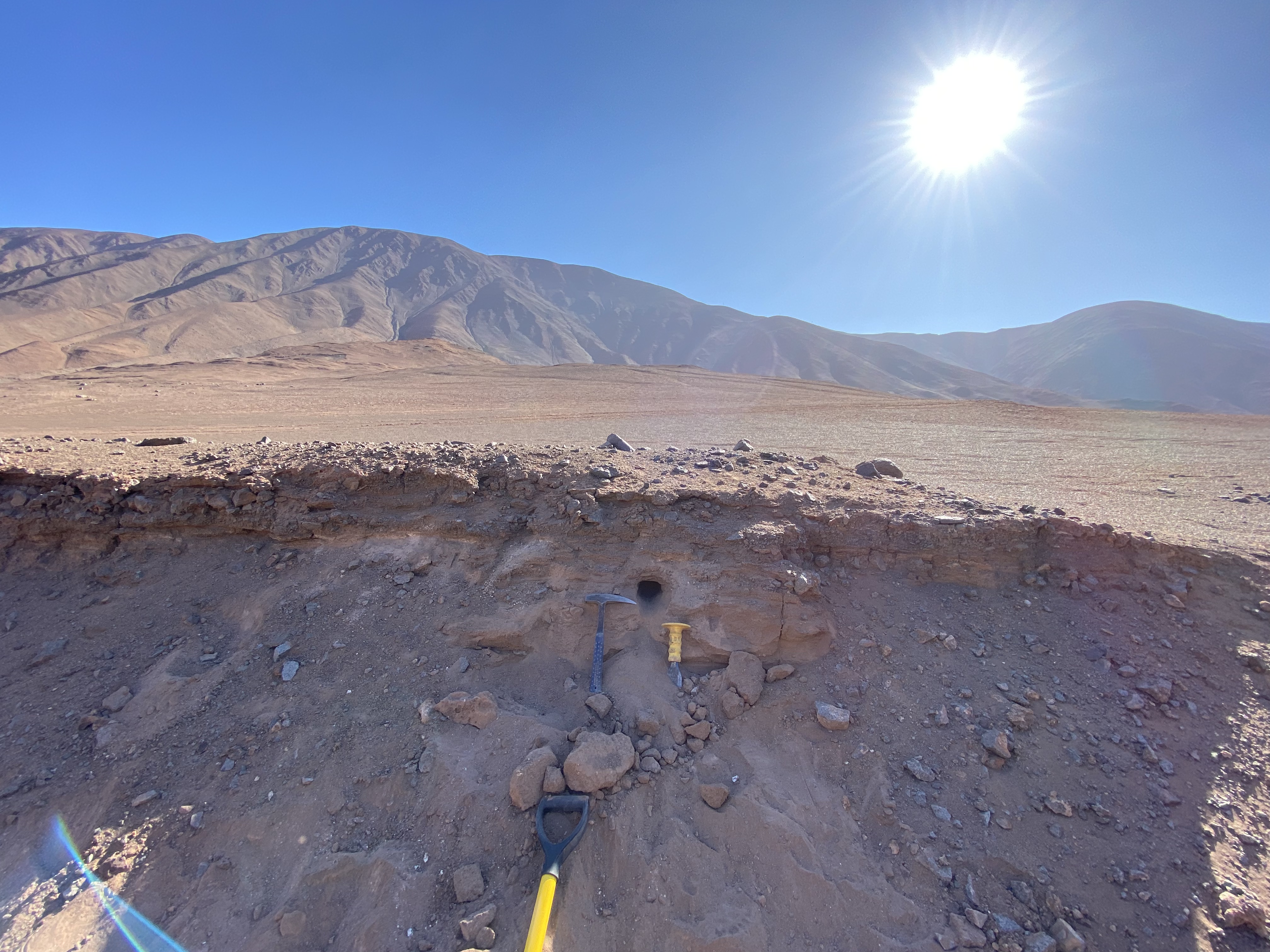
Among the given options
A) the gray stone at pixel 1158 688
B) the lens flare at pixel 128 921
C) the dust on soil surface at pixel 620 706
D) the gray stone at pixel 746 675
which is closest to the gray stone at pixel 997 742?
the dust on soil surface at pixel 620 706

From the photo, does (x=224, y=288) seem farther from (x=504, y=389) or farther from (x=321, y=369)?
(x=504, y=389)

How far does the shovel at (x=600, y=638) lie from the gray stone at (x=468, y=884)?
123 cm

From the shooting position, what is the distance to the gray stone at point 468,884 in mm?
3043

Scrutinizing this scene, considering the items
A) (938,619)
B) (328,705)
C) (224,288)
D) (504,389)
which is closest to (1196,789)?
(938,619)

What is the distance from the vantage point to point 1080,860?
9.78 ft

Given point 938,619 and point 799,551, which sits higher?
point 799,551

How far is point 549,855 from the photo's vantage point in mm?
3049

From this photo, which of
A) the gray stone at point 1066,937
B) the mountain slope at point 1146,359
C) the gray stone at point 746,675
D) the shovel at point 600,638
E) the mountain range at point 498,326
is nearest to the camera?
the gray stone at point 1066,937

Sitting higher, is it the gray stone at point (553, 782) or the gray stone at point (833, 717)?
the gray stone at point (833, 717)

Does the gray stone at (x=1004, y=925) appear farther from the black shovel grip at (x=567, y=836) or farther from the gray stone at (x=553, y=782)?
the gray stone at (x=553, y=782)

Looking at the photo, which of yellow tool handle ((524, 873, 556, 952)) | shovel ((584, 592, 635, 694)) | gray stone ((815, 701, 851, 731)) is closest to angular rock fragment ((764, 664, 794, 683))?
gray stone ((815, 701, 851, 731))

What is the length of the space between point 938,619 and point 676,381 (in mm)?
25924

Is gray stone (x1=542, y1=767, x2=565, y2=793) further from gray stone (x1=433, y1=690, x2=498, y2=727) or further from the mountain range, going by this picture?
the mountain range

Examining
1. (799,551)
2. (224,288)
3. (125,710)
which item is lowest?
(125,710)
